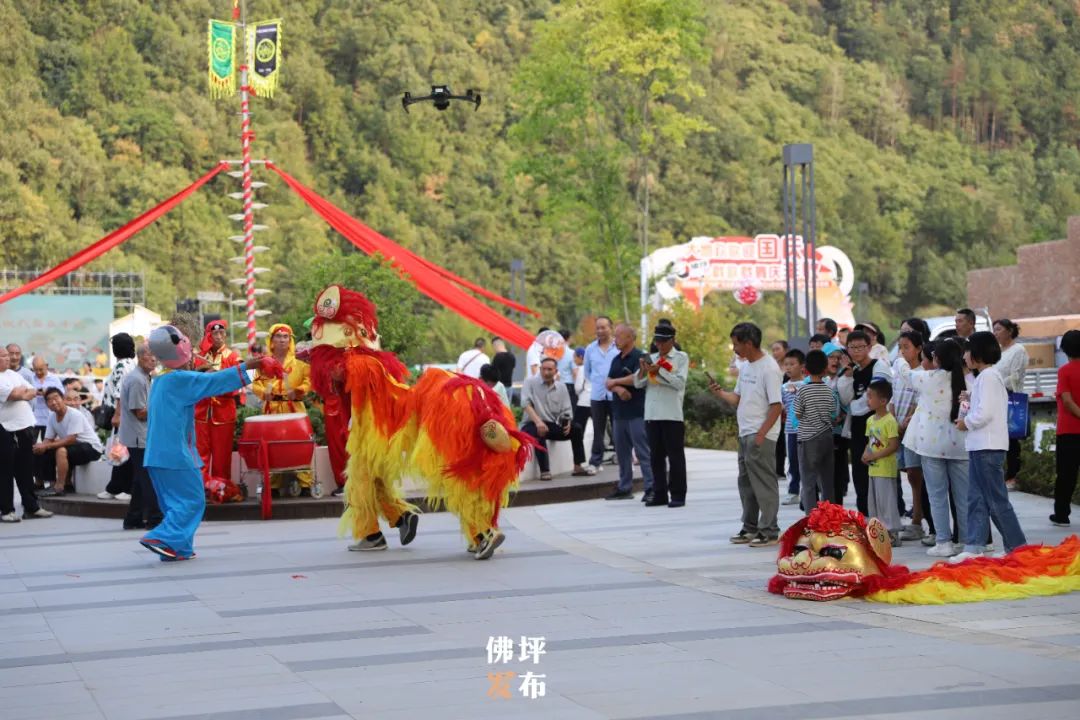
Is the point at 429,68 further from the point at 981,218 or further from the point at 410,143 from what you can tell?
the point at 981,218

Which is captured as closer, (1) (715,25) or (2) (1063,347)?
(2) (1063,347)

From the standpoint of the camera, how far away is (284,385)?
12.8 m

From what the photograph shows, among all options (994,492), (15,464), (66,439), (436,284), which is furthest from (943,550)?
(436,284)

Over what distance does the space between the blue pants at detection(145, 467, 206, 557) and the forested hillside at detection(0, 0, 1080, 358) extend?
37633mm

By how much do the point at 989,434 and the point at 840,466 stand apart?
8.35 ft

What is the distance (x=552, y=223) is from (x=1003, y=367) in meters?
23.0

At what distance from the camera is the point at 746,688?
227 inches

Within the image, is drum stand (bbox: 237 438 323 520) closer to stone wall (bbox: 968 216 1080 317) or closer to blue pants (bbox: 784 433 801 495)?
blue pants (bbox: 784 433 801 495)

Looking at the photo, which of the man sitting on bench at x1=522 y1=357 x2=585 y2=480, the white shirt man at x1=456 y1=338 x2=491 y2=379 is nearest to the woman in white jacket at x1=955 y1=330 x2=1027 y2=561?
the man sitting on bench at x1=522 y1=357 x2=585 y2=480

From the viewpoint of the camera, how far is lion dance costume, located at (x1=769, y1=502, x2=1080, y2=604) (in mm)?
7887

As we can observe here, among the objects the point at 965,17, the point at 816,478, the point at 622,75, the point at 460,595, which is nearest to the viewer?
the point at 460,595

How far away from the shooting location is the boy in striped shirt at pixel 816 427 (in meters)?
10.5

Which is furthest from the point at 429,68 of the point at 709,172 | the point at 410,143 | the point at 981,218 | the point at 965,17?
the point at 965,17

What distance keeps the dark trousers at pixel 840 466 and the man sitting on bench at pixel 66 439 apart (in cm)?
766
